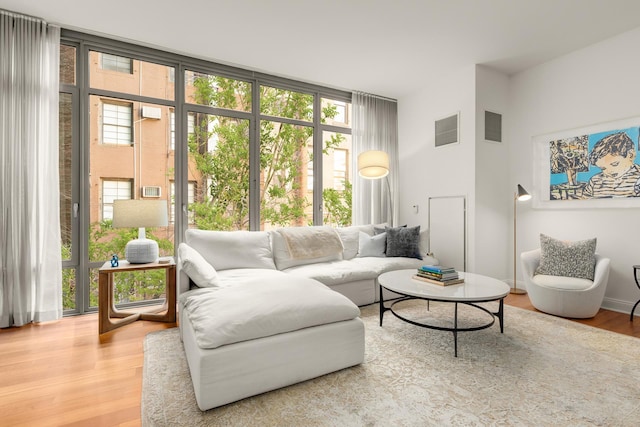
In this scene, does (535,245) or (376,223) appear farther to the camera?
(376,223)

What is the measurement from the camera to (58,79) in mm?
3096

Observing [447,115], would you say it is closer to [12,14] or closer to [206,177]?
[206,177]

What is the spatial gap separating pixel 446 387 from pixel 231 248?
2242 millimetres

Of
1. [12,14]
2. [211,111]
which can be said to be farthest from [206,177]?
[12,14]

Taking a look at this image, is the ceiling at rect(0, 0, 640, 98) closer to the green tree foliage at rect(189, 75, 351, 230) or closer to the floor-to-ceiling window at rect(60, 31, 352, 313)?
the floor-to-ceiling window at rect(60, 31, 352, 313)

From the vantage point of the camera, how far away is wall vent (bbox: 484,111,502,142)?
164 inches

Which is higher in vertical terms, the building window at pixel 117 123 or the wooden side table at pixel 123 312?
the building window at pixel 117 123

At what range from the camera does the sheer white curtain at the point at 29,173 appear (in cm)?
289

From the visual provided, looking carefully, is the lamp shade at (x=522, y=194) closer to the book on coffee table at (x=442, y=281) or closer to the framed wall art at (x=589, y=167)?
the framed wall art at (x=589, y=167)

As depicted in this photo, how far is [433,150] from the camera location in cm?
Result: 464

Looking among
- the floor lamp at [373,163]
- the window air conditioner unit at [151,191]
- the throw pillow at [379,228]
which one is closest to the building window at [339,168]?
the throw pillow at [379,228]

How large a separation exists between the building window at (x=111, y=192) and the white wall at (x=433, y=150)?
368cm

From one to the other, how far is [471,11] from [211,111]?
2829 mm

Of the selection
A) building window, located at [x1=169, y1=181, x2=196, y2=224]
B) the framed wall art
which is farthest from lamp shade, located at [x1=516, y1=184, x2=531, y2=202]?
building window, located at [x1=169, y1=181, x2=196, y2=224]
